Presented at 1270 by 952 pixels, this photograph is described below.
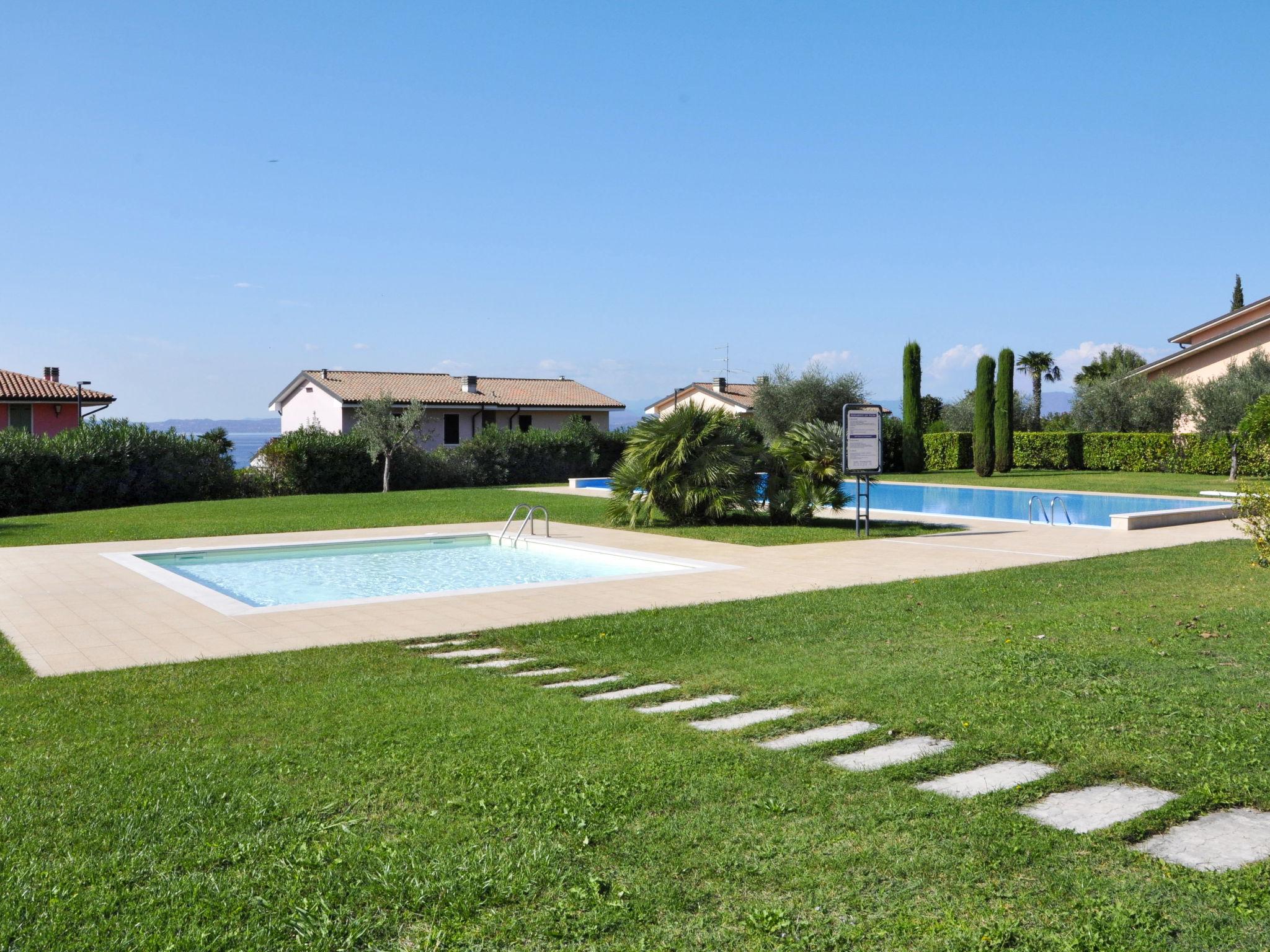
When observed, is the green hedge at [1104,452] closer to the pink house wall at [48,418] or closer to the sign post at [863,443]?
the sign post at [863,443]

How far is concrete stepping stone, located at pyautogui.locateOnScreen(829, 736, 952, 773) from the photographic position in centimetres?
430

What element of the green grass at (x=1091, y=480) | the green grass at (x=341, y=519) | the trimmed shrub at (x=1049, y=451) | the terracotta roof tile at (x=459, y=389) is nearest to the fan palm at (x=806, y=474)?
the green grass at (x=341, y=519)

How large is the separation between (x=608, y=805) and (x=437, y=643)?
12.0 feet

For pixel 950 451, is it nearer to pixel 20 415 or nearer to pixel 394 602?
pixel 394 602

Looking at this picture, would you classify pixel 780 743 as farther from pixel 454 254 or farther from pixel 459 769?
pixel 454 254

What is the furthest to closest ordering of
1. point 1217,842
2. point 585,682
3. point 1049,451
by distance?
1. point 1049,451
2. point 585,682
3. point 1217,842

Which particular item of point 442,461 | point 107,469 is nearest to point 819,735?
point 107,469

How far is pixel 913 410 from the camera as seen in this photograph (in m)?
37.0

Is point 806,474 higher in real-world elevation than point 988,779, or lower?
higher

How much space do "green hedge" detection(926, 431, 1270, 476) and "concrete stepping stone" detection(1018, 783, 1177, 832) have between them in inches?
1110

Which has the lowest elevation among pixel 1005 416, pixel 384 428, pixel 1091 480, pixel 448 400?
pixel 1091 480

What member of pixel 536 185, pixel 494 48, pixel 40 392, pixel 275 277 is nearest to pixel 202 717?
pixel 494 48

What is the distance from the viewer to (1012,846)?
339cm

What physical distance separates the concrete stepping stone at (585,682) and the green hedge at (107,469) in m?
19.7
